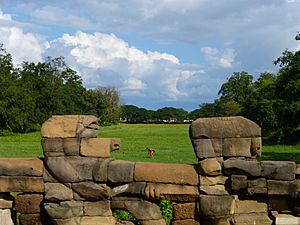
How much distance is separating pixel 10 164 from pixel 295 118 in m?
25.2

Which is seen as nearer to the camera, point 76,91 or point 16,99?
point 16,99

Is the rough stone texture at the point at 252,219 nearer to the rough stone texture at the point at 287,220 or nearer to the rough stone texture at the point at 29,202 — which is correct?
the rough stone texture at the point at 287,220

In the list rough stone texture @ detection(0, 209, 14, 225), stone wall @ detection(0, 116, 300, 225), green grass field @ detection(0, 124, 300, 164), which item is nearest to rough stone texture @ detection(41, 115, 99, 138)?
stone wall @ detection(0, 116, 300, 225)

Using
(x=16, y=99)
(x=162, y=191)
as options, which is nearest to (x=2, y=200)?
(x=162, y=191)

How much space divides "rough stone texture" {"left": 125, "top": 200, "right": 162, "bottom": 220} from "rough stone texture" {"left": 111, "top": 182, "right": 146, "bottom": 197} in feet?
0.64

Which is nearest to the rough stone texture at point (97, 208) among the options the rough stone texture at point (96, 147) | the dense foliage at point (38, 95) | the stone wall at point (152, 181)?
the stone wall at point (152, 181)

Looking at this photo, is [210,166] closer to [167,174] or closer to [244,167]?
[244,167]

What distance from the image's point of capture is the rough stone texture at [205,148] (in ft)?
28.1

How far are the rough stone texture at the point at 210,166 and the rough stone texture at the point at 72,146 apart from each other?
2269 millimetres

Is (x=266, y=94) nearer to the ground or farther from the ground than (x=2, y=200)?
farther from the ground

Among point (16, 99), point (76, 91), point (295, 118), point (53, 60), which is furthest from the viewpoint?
point (76, 91)

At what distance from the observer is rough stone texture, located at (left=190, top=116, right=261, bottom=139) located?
8.55 meters

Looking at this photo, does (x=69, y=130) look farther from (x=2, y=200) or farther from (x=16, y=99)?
(x=16, y=99)

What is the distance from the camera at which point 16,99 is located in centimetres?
5441
